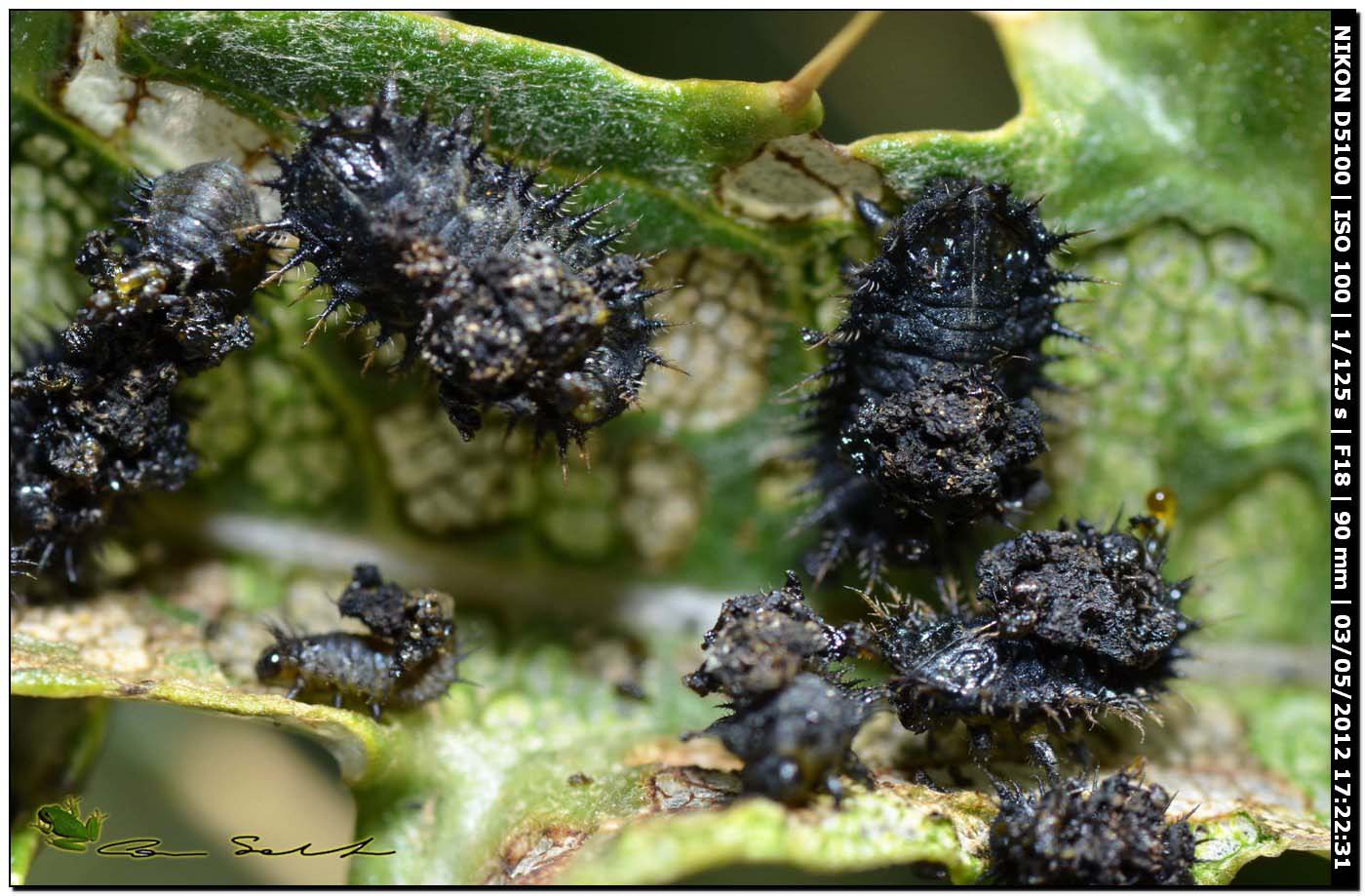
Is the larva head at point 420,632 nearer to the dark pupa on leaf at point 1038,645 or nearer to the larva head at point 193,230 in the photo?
the larva head at point 193,230

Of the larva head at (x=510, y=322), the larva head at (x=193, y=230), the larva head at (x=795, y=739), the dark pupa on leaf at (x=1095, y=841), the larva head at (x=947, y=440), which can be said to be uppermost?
the larva head at (x=193, y=230)

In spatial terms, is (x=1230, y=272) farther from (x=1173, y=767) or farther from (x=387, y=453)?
(x=387, y=453)

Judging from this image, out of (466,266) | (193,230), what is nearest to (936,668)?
(466,266)
